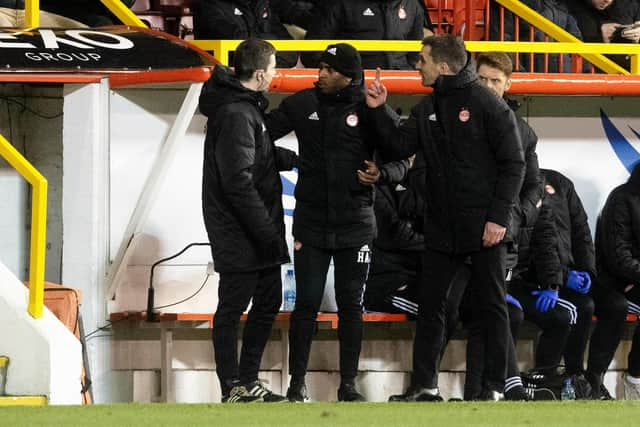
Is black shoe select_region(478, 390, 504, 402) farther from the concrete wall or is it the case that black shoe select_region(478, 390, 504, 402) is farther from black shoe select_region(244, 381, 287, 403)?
the concrete wall

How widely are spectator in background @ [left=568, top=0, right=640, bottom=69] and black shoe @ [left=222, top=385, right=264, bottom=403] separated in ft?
16.6

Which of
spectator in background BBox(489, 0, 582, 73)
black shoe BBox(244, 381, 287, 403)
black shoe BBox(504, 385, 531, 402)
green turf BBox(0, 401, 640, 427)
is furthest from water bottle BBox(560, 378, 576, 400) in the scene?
green turf BBox(0, 401, 640, 427)

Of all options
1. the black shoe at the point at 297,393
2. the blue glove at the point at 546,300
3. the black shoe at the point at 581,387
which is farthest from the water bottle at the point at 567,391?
the black shoe at the point at 297,393

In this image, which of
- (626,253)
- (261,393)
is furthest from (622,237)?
(261,393)

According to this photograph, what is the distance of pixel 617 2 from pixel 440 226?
195 inches

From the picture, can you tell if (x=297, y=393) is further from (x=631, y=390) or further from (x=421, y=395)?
(x=631, y=390)

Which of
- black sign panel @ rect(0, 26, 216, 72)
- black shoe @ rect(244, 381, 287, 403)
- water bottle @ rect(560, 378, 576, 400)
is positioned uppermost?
black sign panel @ rect(0, 26, 216, 72)

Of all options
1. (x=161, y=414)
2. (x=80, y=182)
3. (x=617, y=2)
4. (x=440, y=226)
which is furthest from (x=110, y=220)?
(x=617, y=2)

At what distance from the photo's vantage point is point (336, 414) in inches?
219

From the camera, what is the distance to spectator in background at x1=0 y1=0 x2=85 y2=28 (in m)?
9.50

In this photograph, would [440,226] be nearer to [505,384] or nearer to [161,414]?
[505,384]

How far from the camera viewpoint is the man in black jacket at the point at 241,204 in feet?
24.3

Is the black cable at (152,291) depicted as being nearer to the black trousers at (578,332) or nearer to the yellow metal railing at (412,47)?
the yellow metal railing at (412,47)

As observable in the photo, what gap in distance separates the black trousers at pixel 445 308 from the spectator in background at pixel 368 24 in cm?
287
